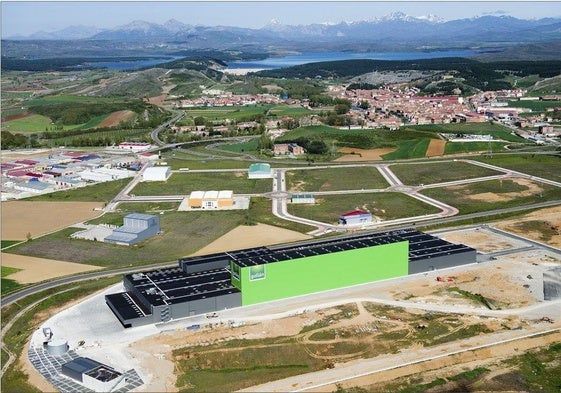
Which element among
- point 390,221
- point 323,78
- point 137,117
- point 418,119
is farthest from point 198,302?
point 323,78

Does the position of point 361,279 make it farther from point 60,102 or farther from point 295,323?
point 60,102

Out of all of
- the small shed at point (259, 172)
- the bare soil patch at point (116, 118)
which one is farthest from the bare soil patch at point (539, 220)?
the bare soil patch at point (116, 118)

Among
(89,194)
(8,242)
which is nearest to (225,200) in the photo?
(89,194)

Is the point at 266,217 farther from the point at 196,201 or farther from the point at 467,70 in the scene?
the point at 467,70

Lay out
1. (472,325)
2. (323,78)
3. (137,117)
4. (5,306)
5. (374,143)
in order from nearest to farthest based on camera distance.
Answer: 1. (472,325)
2. (5,306)
3. (374,143)
4. (137,117)
5. (323,78)

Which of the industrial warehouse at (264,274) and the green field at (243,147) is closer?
the industrial warehouse at (264,274)

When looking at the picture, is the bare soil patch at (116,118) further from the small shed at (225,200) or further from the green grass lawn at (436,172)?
the small shed at (225,200)
